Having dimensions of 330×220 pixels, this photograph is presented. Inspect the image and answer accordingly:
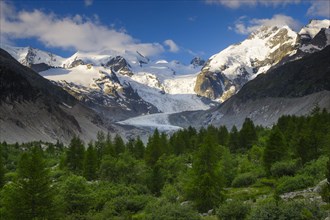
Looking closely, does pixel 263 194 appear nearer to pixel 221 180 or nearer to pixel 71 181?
pixel 221 180

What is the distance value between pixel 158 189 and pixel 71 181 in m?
21.8

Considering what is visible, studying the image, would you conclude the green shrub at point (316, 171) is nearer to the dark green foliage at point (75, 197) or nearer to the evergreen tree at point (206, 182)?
the evergreen tree at point (206, 182)

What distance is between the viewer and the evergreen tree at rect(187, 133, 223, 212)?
153 feet

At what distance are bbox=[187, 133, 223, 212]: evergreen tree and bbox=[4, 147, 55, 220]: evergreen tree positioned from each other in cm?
1521

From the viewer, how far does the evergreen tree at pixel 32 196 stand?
129ft

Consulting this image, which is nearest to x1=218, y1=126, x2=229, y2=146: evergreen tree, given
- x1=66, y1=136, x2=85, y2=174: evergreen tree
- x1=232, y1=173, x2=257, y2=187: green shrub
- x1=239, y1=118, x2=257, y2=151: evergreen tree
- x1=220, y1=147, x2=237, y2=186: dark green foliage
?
x1=239, y1=118, x2=257, y2=151: evergreen tree

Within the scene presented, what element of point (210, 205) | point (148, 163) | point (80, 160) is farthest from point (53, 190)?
point (80, 160)

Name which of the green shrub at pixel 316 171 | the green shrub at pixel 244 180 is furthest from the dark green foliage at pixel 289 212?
the green shrub at pixel 244 180

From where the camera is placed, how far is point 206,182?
48.1 m

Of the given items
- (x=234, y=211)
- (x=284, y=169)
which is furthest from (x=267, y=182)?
(x=234, y=211)

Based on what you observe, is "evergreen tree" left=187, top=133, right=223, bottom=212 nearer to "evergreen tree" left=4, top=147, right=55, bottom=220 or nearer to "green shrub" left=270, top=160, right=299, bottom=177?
"green shrub" left=270, top=160, right=299, bottom=177

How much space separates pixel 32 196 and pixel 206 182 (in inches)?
716

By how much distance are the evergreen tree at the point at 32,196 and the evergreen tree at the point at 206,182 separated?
15.2 m

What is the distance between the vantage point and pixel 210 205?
46375 millimetres
